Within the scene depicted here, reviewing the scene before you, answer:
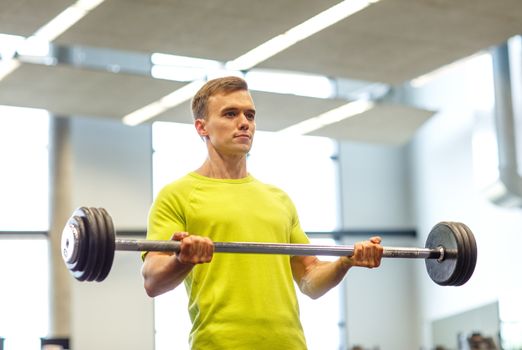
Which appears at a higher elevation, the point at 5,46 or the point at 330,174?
the point at 5,46

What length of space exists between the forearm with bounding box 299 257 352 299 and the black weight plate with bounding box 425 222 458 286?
417mm

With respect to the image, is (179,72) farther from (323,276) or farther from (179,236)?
(179,236)

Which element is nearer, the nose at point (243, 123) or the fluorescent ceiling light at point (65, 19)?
the nose at point (243, 123)

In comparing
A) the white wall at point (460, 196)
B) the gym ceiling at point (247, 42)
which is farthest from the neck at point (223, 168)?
the white wall at point (460, 196)

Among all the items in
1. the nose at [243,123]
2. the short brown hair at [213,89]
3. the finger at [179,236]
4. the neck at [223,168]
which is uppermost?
the short brown hair at [213,89]

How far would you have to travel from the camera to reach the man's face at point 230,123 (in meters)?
3.01

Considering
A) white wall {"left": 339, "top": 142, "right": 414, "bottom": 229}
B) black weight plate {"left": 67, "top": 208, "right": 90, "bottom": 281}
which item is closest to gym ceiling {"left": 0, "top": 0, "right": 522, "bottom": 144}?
white wall {"left": 339, "top": 142, "right": 414, "bottom": 229}

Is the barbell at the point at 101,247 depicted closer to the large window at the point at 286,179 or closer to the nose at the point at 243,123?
the nose at the point at 243,123

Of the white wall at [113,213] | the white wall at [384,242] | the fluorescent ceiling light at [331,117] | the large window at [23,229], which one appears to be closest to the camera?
the fluorescent ceiling light at [331,117]

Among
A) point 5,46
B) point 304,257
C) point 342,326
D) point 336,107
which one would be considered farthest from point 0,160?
point 304,257

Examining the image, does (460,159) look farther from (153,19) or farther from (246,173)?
(246,173)

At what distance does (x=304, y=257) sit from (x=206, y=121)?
56 cm

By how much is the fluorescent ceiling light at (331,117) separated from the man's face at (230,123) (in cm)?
996

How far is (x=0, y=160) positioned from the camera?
13.3 meters
